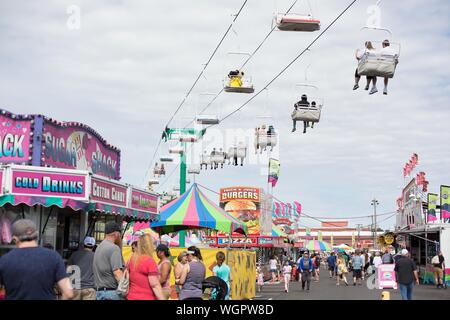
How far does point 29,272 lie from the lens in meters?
5.60

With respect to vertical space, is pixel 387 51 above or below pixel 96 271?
above

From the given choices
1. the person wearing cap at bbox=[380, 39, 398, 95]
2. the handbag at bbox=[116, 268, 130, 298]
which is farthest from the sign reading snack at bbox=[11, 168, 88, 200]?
the person wearing cap at bbox=[380, 39, 398, 95]

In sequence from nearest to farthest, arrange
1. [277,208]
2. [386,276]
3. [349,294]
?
[386,276] < [349,294] < [277,208]

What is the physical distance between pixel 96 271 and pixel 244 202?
157 ft

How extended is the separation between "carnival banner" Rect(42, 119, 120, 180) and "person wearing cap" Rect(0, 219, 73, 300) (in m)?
9.54

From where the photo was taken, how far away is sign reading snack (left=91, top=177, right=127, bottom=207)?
14.7m

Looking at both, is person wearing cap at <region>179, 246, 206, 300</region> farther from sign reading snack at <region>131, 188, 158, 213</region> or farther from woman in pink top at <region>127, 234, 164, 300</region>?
sign reading snack at <region>131, 188, 158, 213</region>

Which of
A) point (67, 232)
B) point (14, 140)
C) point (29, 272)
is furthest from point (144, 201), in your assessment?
point (29, 272)

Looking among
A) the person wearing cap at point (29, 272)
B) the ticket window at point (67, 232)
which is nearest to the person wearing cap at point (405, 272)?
the ticket window at point (67, 232)

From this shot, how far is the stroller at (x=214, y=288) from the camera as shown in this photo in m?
10.9

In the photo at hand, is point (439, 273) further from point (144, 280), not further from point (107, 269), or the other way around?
point (144, 280)

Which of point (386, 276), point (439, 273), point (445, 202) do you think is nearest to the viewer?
point (386, 276)

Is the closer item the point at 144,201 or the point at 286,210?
the point at 144,201

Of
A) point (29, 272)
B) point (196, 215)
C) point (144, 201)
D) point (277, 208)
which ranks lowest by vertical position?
point (29, 272)
